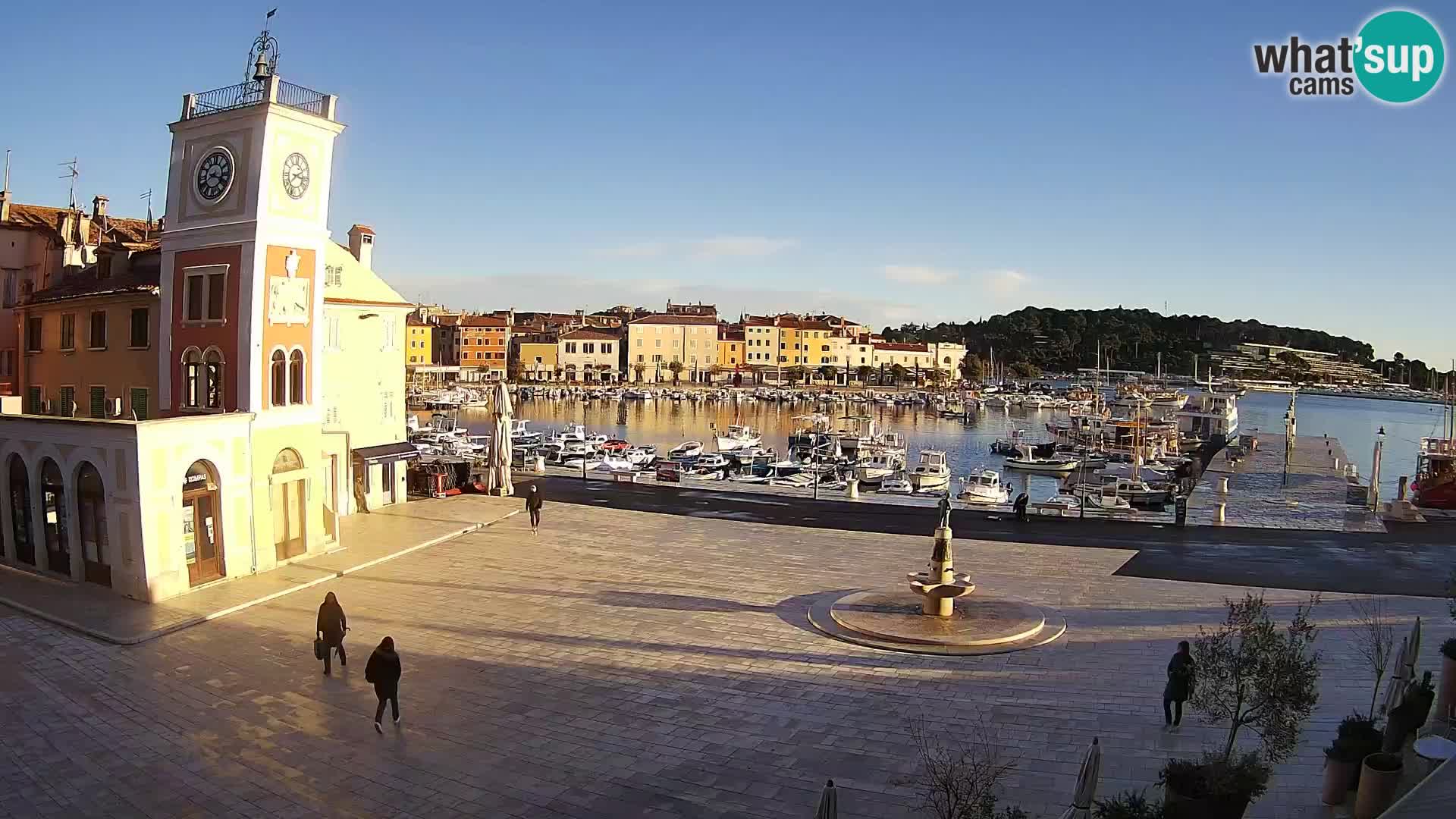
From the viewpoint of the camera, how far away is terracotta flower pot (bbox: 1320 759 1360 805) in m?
7.48

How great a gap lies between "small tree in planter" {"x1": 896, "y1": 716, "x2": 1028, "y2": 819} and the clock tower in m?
13.3

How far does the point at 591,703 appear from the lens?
10703 mm

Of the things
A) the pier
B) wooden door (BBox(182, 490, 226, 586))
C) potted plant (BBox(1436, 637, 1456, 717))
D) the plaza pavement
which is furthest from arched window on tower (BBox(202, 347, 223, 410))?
the pier

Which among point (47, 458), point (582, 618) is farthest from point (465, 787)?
point (47, 458)

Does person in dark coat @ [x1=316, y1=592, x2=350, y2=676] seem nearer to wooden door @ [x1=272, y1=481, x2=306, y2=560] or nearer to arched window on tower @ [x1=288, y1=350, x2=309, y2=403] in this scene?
wooden door @ [x1=272, y1=481, x2=306, y2=560]

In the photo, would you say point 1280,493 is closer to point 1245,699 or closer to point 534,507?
point 534,507

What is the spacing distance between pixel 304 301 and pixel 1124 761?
635 inches

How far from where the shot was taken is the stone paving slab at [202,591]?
13680 mm

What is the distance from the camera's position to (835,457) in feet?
179

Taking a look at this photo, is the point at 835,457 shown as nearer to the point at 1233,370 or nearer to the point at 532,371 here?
the point at 532,371

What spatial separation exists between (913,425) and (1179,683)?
8362cm

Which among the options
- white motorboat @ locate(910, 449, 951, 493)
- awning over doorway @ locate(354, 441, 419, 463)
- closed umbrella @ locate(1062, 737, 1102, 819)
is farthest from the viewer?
white motorboat @ locate(910, 449, 951, 493)

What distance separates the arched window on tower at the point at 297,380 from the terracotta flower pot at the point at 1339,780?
17.1m

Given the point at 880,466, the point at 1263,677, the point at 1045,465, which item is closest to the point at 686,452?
the point at 880,466
